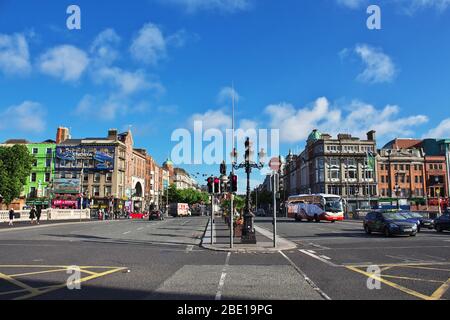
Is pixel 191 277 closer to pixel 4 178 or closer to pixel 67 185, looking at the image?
pixel 4 178

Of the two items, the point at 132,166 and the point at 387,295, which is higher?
the point at 132,166

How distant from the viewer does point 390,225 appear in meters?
24.5

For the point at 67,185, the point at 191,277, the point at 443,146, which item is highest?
the point at 443,146

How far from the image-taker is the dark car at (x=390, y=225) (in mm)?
24344

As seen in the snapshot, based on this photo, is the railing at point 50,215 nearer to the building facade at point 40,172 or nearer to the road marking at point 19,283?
the building facade at point 40,172

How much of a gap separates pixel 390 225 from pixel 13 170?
188 feet

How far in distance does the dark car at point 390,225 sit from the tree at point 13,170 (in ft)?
176

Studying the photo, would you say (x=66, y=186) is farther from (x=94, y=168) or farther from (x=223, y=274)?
(x=223, y=274)

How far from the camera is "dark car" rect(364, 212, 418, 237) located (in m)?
24.3

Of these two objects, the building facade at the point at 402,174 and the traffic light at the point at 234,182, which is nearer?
the traffic light at the point at 234,182

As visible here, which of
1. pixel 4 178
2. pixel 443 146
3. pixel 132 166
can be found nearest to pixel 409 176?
pixel 443 146

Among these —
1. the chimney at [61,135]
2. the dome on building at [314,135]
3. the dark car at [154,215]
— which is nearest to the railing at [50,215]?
the dark car at [154,215]
